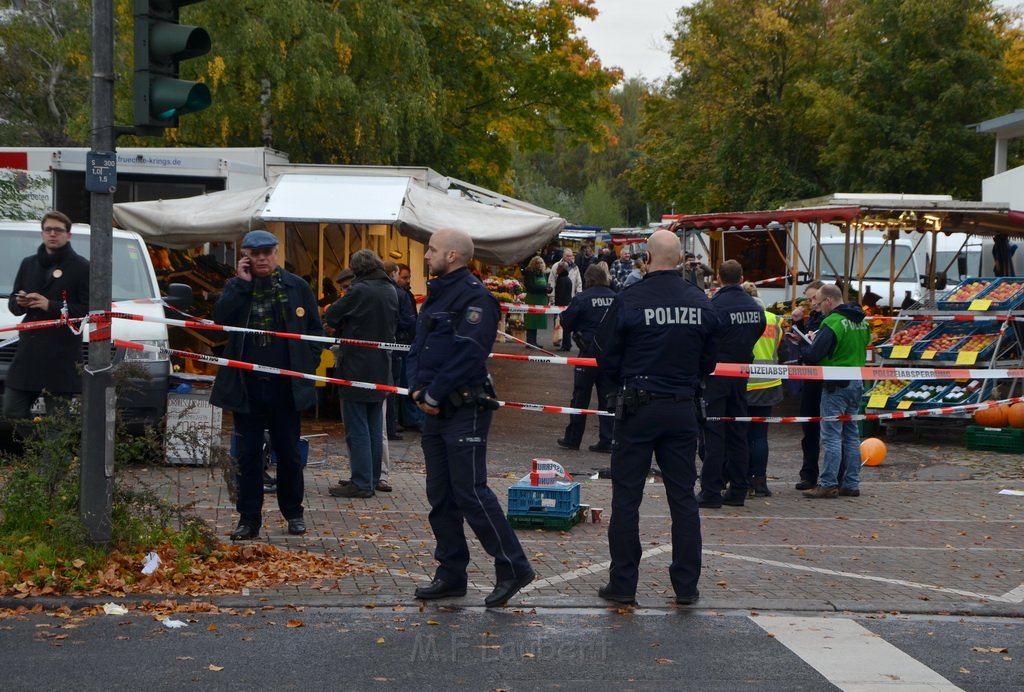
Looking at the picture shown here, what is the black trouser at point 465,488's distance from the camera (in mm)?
6879

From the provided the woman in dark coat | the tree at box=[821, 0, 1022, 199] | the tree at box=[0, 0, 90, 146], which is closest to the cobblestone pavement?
the woman in dark coat

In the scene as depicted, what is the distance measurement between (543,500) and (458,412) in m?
2.50

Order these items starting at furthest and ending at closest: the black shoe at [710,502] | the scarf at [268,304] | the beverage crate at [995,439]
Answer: the beverage crate at [995,439] < the black shoe at [710,502] < the scarf at [268,304]

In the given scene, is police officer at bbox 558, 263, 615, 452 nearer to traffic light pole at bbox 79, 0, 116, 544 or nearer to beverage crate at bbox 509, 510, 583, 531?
beverage crate at bbox 509, 510, 583, 531

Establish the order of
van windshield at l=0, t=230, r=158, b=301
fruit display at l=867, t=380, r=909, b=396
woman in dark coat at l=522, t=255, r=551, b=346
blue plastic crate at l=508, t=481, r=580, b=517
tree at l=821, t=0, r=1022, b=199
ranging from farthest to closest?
tree at l=821, t=0, r=1022, b=199
woman in dark coat at l=522, t=255, r=551, b=346
fruit display at l=867, t=380, r=909, b=396
van windshield at l=0, t=230, r=158, b=301
blue plastic crate at l=508, t=481, r=580, b=517

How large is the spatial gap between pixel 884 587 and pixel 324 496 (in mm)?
4632

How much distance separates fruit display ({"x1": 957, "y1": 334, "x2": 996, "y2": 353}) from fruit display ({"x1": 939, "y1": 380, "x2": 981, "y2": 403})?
38 cm

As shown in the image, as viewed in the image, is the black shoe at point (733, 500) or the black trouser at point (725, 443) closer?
A: the black trouser at point (725, 443)

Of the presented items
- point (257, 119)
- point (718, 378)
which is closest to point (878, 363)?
point (718, 378)

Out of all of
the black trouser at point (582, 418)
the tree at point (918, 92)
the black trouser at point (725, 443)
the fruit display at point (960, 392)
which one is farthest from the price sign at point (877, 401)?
the tree at point (918, 92)

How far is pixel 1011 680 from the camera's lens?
5809 mm

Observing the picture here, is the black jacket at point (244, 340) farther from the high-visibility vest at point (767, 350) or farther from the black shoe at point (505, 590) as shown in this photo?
the high-visibility vest at point (767, 350)

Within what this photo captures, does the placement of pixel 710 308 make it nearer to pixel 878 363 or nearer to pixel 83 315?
pixel 83 315

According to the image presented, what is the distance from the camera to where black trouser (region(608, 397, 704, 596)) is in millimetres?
7082
